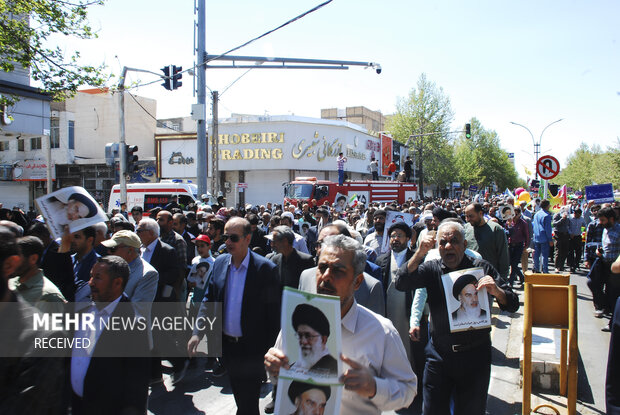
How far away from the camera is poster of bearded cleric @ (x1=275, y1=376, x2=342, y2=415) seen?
1835mm

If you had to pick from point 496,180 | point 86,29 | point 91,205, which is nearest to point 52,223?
point 91,205

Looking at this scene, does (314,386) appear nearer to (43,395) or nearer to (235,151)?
(43,395)

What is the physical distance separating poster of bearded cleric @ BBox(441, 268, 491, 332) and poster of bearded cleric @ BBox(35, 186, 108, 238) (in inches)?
132

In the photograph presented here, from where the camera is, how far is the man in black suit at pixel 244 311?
12.0ft

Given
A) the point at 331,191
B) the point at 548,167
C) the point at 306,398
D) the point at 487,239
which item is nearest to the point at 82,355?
the point at 306,398

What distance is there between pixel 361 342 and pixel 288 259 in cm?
324

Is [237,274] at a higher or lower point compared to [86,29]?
lower

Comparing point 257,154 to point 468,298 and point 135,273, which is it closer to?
point 135,273

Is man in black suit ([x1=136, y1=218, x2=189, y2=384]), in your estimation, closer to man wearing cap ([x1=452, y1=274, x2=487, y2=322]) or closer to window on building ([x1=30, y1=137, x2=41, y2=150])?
man wearing cap ([x1=452, y1=274, x2=487, y2=322])

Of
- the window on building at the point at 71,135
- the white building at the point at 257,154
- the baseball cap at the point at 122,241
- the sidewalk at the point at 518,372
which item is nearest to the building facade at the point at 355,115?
the white building at the point at 257,154

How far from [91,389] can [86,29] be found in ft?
33.4

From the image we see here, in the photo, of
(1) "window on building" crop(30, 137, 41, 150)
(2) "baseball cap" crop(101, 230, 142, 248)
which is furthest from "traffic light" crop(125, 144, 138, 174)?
(1) "window on building" crop(30, 137, 41, 150)

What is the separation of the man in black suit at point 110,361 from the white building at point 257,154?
31600 millimetres

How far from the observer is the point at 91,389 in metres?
2.90
